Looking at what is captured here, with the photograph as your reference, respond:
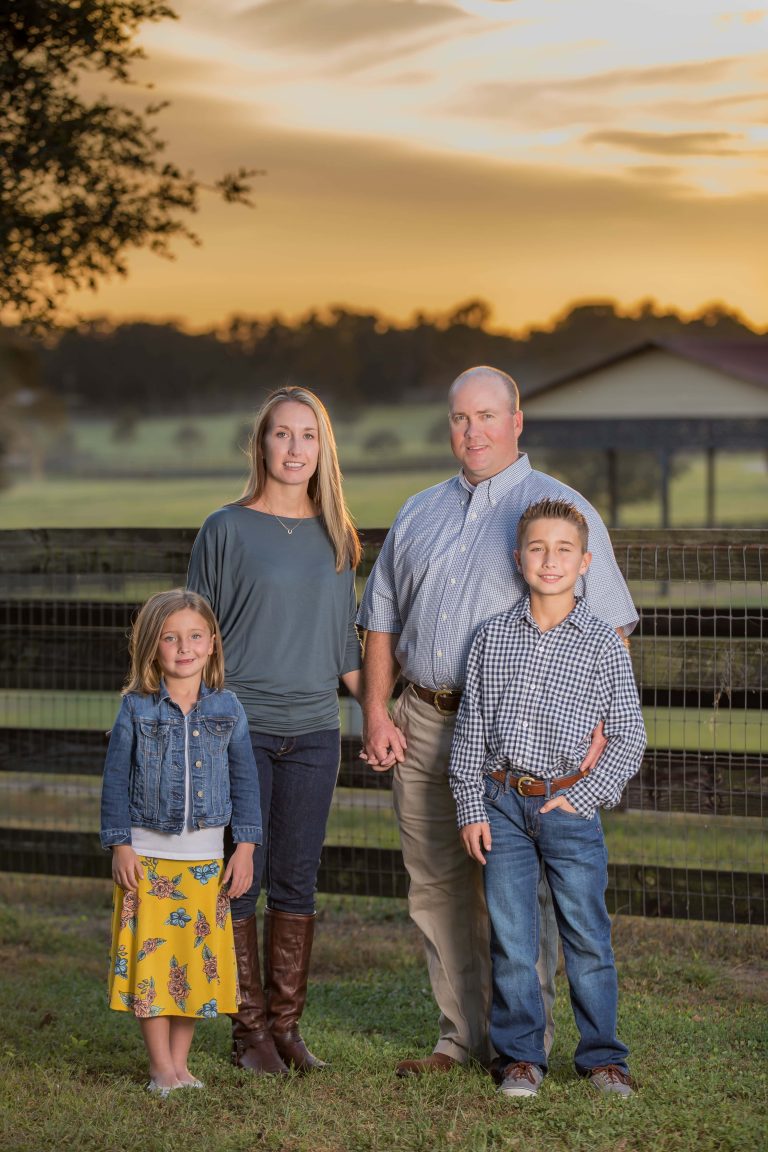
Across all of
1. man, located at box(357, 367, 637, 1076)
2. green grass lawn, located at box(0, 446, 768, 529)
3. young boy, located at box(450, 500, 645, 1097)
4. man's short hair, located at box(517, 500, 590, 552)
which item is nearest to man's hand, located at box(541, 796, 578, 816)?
young boy, located at box(450, 500, 645, 1097)

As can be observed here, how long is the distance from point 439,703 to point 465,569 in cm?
41

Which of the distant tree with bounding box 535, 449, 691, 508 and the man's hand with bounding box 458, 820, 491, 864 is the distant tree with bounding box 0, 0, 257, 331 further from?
the distant tree with bounding box 535, 449, 691, 508

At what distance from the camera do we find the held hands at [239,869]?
4.22 metres

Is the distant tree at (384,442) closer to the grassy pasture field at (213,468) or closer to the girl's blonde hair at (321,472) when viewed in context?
the grassy pasture field at (213,468)

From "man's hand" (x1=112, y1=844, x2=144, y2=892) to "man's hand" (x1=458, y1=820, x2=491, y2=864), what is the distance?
0.94 m

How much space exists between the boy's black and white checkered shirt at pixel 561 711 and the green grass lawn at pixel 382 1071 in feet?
2.75

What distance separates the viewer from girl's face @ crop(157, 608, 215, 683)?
4121 millimetres

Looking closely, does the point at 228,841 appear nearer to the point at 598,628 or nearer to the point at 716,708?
the point at 598,628

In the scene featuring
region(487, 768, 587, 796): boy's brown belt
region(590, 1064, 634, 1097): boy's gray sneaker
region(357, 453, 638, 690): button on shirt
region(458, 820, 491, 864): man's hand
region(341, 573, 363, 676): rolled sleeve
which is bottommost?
region(590, 1064, 634, 1097): boy's gray sneaker

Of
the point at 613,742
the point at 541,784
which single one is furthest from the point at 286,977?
the point at 613,742

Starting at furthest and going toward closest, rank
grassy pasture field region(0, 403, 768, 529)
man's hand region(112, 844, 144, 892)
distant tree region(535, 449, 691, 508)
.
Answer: grassy pasture field region(0, 403, 768, 529), distant tree region(535, 449, 691, 508), man's hand region(112, 844, 144, 892)

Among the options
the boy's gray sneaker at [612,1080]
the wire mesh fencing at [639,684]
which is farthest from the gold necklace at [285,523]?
the boy's gray sneaker at [612,1080]

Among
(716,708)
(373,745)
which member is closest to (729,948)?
(716,708)

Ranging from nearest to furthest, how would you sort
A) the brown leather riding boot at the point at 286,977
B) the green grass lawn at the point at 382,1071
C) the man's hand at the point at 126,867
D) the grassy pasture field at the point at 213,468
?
1. the green grass lawn at the point at 382,1071
2. the man's hand at the point at 126,867
3. the brown leather riding boot at the point at 286,977
4. the grassy pasture field at the point at 213,468
